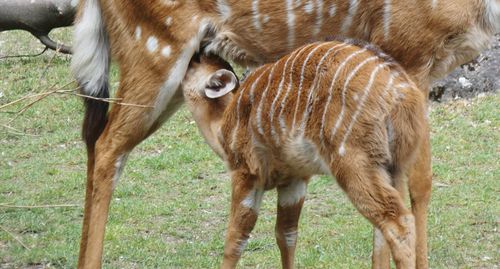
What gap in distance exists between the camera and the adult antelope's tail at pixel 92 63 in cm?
520

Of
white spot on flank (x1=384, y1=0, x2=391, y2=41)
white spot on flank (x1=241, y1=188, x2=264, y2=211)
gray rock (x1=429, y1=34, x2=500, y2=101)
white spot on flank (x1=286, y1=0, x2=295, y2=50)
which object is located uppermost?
white spot on flank (x1=384, y1=0, x2=391, y2=41)

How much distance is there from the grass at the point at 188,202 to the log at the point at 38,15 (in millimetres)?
629

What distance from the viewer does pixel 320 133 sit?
13.6 ft

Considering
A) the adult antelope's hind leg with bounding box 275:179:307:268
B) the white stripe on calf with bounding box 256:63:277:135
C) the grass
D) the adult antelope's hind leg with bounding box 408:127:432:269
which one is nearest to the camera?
the white stripe on calf with bounding box 256:63:277:135

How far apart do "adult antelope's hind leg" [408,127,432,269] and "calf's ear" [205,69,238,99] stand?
0.95 metres

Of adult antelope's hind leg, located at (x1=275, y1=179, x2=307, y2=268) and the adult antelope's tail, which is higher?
the adult antelope's tail

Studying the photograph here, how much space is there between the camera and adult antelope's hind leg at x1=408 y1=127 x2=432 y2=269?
192 inches

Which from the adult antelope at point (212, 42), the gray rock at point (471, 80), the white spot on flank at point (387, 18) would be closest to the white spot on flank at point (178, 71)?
the adult antelope at point (212, 42)

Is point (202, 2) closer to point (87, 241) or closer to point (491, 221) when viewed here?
point (87, 241)

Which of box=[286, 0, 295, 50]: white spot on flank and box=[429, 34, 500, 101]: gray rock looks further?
box=[429, 34, 500, 101]: gray rock

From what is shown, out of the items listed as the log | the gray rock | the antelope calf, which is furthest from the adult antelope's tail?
the gray rock

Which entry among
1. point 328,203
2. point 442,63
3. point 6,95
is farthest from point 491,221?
point 6,95

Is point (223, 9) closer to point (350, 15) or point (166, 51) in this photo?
point (166, 51)

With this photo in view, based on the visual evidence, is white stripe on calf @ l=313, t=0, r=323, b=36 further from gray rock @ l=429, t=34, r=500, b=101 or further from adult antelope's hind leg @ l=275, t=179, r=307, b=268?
gray rock @ l=429, t=34, r=500, b=101
